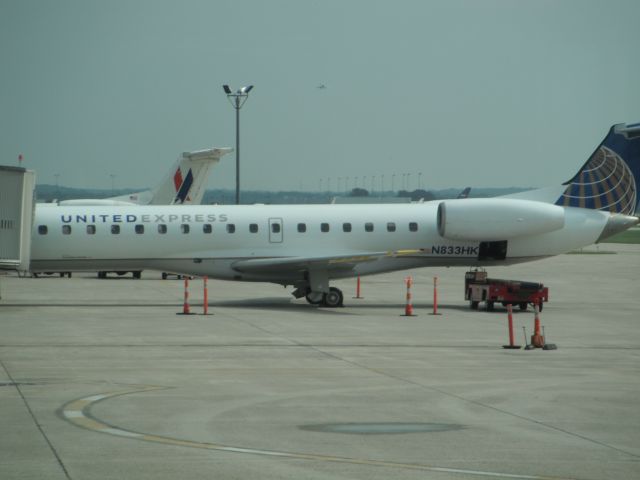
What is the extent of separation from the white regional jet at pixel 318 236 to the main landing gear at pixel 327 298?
0.03 m

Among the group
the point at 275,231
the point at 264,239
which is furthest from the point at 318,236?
the point at 264,239

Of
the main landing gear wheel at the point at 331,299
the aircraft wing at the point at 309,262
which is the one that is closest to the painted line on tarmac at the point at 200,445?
the aircraft wing at the point at 309,262

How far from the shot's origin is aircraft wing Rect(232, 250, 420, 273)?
30734 millimetres

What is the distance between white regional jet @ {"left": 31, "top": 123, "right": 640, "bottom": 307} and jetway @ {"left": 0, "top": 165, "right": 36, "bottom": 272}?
2462mm

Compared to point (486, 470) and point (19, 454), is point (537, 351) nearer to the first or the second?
point (486, 470)

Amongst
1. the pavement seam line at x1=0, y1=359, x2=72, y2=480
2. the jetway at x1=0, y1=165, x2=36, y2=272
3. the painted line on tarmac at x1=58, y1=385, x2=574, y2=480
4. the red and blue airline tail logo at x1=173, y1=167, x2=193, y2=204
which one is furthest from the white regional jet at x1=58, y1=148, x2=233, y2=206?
the painted line on tarmac at x1=58, y1=385, x2=574, y2=480

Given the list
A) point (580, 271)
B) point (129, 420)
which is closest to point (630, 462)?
point (129, 420)

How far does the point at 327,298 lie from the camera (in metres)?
31.7

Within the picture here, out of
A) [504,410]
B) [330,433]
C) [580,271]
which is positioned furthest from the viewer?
[580,271]

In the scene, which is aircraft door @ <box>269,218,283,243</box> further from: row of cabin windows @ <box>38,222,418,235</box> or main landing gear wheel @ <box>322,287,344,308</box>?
main landing gear wheel @ <box>322,287,344,308</box>

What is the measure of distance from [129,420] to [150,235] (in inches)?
752

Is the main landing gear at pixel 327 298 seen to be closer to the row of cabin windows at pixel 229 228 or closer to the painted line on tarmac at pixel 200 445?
the row of cabin windows at pixel 229 228

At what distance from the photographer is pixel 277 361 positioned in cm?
1903

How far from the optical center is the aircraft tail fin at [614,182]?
33.9 meters
